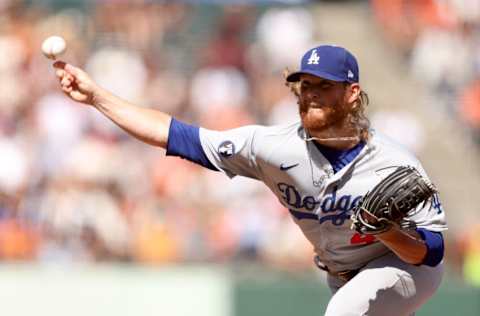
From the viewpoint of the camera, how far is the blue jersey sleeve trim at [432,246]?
207 inches

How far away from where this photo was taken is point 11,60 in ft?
38.3

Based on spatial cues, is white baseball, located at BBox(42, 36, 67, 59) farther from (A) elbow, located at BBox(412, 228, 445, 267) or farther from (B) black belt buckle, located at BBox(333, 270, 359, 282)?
(A) elbow, located at BBox(412, 228, 445, 267)

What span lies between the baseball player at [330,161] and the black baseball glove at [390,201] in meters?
0.19

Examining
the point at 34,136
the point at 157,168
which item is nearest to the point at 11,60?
the point at 34,136

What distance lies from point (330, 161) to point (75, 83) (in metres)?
1.29

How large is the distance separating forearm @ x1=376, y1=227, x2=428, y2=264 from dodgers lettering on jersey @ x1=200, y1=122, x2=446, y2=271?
13 centimetres

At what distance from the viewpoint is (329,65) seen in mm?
5266

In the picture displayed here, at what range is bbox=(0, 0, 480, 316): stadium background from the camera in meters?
9.45

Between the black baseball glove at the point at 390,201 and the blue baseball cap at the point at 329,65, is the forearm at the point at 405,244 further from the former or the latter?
the blue baseball cap at the point at 329,65

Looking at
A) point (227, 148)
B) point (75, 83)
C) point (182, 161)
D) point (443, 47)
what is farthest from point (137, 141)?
point (227, 148)

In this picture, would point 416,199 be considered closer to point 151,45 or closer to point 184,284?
point 184,284

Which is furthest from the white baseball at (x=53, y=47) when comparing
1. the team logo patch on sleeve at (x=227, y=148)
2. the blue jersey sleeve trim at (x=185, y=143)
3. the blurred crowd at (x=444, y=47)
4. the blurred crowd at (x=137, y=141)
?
the blurred crowd at (x=444, y=47)

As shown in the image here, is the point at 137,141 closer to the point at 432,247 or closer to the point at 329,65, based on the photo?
the point at 329,65

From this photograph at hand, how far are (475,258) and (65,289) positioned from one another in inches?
155
